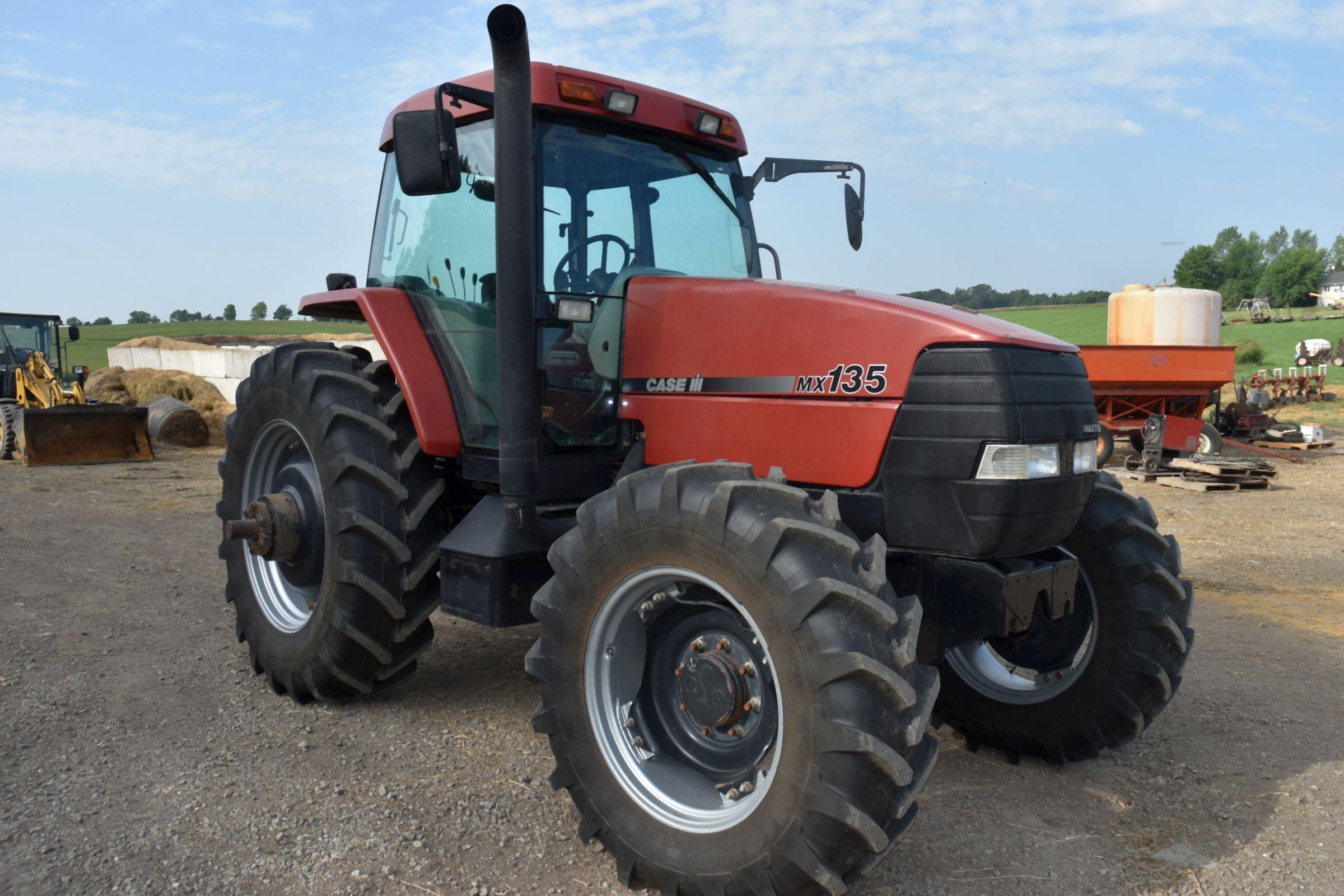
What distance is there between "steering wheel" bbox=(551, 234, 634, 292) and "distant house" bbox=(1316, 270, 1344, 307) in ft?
246

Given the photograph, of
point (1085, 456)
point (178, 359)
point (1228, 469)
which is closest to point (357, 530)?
point (1085, 456)

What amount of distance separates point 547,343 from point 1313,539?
27.2 ft

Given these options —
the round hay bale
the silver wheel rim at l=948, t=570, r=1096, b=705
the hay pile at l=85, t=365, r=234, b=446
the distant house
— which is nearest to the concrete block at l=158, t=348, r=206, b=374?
the hay pile at l=85, t=365, r=234, b=446

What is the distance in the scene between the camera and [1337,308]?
2490 inches

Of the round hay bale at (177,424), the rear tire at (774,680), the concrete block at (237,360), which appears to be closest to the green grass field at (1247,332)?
the concrete block at (237,360)

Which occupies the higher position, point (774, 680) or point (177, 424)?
Result: point (774, 680)

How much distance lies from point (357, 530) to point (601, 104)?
6.16 feet

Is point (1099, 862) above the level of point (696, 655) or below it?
below

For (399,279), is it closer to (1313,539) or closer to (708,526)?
(708,526)

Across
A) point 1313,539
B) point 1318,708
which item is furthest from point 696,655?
point 1313,539

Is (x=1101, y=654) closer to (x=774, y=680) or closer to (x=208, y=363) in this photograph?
(x=774, y=680)

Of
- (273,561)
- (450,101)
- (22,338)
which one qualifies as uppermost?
(450,101)

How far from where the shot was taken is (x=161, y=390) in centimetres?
1844

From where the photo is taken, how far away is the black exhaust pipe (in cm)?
313
